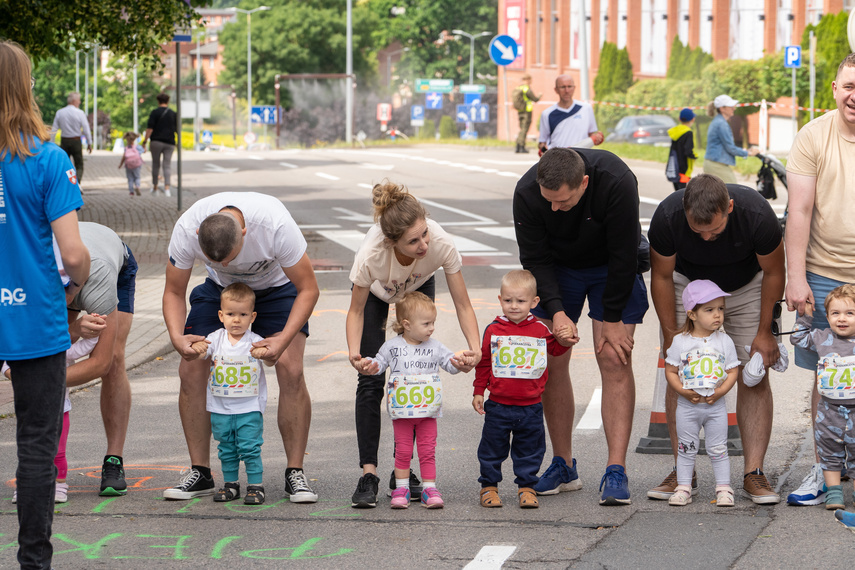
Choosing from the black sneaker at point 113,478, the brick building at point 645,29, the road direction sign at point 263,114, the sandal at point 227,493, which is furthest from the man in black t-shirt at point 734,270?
the road direction sign at point 263,114

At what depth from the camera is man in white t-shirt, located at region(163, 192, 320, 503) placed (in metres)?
5.34

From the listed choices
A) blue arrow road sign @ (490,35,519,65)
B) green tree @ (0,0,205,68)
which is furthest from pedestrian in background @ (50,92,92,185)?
blue arrow road sign @ (490,35,519,65)

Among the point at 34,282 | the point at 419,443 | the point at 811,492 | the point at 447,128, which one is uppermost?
the point at 447,128

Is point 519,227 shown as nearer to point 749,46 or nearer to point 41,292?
point 41,292

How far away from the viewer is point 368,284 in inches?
214

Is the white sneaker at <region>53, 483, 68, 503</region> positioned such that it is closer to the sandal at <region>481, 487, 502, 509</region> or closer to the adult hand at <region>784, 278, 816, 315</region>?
the sandal at <region>481, 487, 502, 509</region>

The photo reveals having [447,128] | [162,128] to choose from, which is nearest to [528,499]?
[162,128]

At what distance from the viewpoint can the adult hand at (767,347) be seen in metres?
5.45

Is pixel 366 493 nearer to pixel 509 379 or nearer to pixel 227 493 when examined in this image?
pixel 227 493

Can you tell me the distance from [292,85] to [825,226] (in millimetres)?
56269

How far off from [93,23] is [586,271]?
41.1ft

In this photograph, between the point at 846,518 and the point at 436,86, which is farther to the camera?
the point at 436,86

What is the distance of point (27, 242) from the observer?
13.4 feet

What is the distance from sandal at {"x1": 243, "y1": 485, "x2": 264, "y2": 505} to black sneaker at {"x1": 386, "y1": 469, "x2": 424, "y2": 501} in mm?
601
